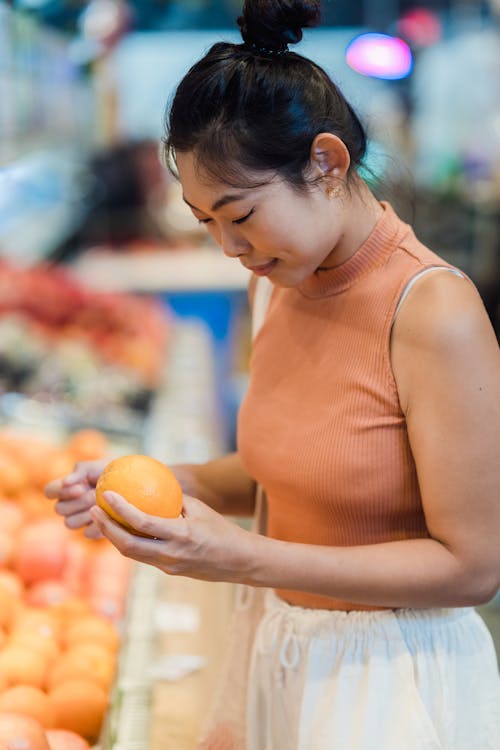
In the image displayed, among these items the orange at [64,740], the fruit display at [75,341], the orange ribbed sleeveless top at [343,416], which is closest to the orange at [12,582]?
the orange at [64,740]

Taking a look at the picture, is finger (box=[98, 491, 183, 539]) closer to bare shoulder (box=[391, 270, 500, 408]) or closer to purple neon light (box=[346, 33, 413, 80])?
bare shoulder (box=[391, 270, 500, 408])

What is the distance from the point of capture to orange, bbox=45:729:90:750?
1491mm

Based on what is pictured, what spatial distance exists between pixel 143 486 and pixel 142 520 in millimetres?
128

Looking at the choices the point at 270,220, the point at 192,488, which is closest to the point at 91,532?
the point at 192,488

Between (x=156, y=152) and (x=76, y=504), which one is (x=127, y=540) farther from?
(x=156, y=152)

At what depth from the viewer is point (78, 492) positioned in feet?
4.94

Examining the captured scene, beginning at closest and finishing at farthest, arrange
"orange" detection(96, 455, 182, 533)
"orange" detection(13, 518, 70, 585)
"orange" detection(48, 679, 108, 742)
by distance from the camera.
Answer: "orange" detection(96, 455, 182, 533) → "orange" detection(48, 679, 108, 742) → "orange" detection(13, 518, 70, 585)

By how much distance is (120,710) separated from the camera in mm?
1708

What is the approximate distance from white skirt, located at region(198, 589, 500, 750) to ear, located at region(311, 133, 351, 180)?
67 cm

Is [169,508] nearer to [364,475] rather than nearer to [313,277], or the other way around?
[364,475]

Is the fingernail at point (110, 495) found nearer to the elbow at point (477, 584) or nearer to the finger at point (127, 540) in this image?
the finger at point (127, 540)

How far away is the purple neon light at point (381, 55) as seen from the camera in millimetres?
11430

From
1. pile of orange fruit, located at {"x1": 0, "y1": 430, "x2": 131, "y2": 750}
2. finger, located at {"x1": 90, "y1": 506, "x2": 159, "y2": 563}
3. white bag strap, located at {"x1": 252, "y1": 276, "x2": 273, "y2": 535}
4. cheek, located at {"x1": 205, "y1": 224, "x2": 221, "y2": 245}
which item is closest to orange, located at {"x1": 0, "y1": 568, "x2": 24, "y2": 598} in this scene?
pile of orange fruit, located at {"x1": 0, "y1": 430, "x2": 131, "y2": 750}

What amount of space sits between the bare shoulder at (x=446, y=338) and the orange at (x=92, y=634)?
94cm
